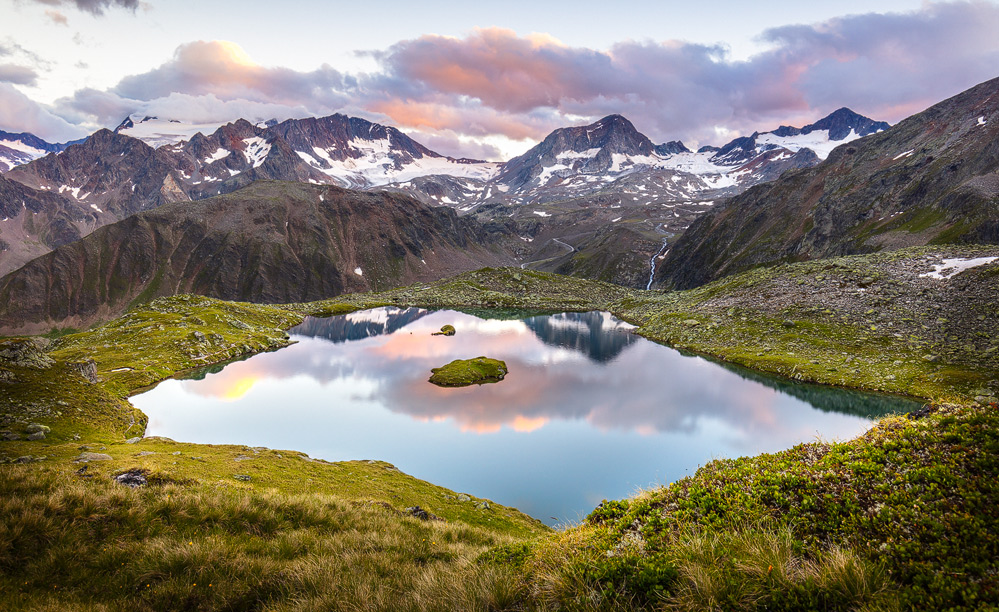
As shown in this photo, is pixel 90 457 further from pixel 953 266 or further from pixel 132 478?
pixel 953 266

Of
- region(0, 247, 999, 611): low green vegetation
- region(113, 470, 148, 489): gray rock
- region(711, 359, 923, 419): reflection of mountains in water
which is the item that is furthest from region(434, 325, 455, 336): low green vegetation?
region(113, 470, 148, 489): gray rock

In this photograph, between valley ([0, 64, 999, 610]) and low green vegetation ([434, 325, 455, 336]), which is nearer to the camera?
valley ([0, 64, 999, 610])

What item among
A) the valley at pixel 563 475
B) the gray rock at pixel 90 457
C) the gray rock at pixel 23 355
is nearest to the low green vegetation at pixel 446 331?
the valley at pixel 563 475

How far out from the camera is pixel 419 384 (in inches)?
2002

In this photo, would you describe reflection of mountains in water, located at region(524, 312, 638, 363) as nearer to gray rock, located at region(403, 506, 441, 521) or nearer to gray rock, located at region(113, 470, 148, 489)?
gray rock, located at region(403, 506, 441, 521)

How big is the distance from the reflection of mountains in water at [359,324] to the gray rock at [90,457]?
2254 inches

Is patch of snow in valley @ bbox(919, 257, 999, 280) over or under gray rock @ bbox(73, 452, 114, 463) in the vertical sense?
over

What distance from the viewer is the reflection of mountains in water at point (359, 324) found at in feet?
288

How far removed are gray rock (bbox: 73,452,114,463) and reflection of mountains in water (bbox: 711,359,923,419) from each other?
2349 inches

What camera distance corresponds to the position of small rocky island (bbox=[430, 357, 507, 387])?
2005 inches

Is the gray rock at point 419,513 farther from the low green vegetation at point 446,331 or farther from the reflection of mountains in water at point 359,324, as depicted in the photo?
the reflection of mountains in water at point 359,324

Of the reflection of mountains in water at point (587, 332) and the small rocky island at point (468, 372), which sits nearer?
the small rocky island at point (468, 372)

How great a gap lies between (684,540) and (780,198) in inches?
8162

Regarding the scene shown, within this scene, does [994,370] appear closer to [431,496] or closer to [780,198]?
[431,496]
